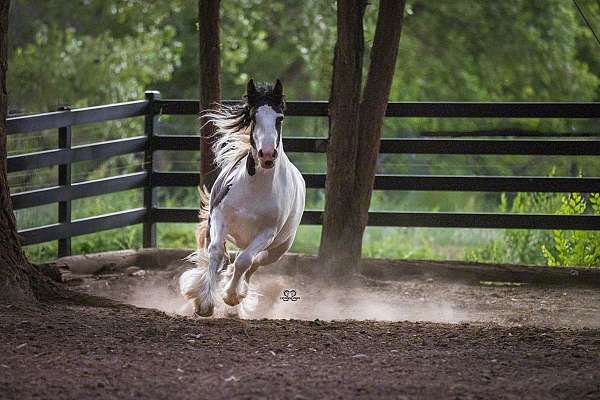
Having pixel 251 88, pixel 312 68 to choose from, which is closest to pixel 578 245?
pixel 251 88

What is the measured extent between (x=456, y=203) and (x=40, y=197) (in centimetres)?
808

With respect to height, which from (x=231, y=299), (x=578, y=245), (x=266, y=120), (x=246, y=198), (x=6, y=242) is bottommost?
(x=578, y=245)

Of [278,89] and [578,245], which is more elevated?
[278,89]

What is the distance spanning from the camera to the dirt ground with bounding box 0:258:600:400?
4426 millimetres

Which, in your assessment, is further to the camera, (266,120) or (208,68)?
(208,68)

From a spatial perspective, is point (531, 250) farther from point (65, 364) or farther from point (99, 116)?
point (65, 364)

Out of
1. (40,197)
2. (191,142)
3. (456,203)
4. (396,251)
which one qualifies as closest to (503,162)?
(456,203)

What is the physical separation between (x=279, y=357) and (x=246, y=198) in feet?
6.26

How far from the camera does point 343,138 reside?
8.78 metres

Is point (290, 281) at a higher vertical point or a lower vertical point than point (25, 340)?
lower

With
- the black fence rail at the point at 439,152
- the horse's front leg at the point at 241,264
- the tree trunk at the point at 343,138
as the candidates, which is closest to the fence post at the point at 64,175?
the black fence rail at the point at 439,152

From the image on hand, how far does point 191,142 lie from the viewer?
9930 millimetres

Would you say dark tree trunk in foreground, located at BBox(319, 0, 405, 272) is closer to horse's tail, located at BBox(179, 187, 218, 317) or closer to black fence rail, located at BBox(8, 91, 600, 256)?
black fence rail, located at BBox(8, 91, 600, 256)

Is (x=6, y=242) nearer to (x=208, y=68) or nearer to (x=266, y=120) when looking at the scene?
(x=266, y=120)
